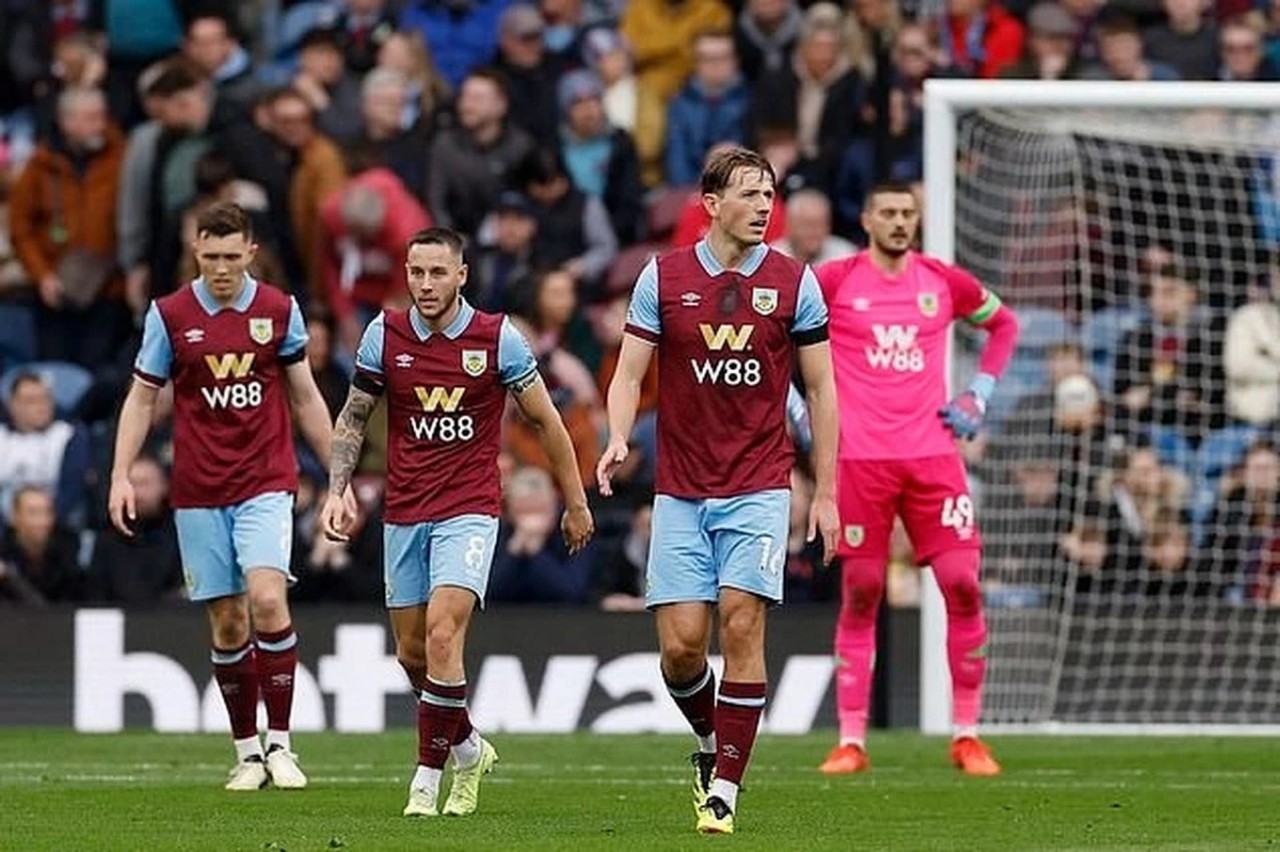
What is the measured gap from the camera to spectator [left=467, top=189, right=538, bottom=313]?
19.8 m

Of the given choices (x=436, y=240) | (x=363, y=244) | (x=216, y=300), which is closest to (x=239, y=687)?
(x=216, y=300)

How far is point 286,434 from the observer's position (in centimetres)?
1335

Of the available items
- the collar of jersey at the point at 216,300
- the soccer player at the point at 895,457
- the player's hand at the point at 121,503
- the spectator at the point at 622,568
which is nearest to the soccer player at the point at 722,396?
the collar of jersey at the point at 216,300

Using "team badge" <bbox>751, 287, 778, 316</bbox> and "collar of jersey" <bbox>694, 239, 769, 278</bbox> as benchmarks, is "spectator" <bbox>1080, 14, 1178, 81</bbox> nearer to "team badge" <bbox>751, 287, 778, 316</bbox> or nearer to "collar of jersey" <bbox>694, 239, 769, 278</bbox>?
"collar of jersey" <bbox>694, 239, 769, 278</bbox>

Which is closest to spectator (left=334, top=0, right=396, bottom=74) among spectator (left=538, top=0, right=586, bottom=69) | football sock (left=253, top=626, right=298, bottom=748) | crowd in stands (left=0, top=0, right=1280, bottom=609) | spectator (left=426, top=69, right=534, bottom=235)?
crowd in stands (left=0, top=0, right=1280, bottom=609)

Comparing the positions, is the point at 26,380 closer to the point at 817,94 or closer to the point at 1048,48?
the point at 817,94

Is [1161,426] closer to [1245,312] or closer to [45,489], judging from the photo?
[1245,312]

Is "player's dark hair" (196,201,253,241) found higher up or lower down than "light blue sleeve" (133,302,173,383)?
higher up

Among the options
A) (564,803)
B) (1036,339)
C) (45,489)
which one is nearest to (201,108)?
(45,489)

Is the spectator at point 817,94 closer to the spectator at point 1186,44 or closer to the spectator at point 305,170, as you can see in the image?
the spectator at point 1186,44

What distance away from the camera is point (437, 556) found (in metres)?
11.6

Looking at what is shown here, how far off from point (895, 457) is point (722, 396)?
3491mm

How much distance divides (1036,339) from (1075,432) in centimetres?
68

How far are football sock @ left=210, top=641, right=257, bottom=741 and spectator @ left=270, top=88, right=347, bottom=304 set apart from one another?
7004mm
